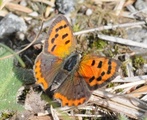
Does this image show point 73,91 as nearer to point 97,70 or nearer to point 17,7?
point 97,70

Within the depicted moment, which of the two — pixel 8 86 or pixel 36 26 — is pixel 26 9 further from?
pixel 8 86

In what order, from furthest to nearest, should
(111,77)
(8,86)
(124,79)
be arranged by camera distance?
(124,79), (8,86), (111,77)

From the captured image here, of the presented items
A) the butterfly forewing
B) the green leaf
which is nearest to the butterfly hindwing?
the butterfly forewing

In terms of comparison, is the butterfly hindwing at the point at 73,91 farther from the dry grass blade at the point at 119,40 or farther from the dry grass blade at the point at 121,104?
the dry grass blade at the point at 119,40

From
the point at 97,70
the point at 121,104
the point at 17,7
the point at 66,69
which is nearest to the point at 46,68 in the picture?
the point at 66,69

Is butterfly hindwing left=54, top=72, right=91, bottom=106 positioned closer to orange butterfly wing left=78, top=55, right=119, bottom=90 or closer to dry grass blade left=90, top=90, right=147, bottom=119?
orange butterfly wing left=78, top=55, right=119, bottom=90

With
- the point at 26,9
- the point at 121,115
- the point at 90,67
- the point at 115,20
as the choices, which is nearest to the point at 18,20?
the point at 26,9
